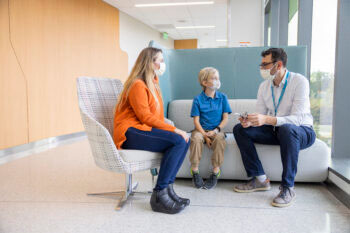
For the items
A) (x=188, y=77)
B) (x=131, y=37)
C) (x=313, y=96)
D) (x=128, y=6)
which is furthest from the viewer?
(x=131, y=37)

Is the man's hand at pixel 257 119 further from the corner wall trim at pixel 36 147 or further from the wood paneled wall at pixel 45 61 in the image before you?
the wood paneled wall at pixel 45 61

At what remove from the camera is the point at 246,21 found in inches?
240

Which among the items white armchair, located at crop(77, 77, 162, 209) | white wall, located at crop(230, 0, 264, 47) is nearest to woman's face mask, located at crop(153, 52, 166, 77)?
white armchair, located at crop(77, 77, 162, 209)

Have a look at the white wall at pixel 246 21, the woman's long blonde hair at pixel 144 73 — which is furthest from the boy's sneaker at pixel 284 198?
the white wall at pixel 246 21

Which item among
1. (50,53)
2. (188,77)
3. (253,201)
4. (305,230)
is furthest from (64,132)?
(305,230)

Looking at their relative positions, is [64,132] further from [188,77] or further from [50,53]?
[188,77]

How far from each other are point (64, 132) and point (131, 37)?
3.84 m

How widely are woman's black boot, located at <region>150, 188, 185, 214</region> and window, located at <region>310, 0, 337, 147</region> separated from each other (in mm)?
1675

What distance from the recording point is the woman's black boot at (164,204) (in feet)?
6.79

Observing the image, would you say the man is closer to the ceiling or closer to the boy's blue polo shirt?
the boy's blue polo shirt

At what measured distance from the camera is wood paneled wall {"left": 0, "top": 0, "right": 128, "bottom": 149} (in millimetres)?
4199

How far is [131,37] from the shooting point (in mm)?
8375

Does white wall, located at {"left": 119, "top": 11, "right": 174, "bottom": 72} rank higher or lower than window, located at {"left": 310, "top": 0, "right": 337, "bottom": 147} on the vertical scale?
higher

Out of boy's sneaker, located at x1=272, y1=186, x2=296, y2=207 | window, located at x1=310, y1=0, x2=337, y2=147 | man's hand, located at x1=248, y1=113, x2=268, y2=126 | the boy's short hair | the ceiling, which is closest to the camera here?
boy's sneaker, located at x1=272, y1=186, x2=296, y2=207
